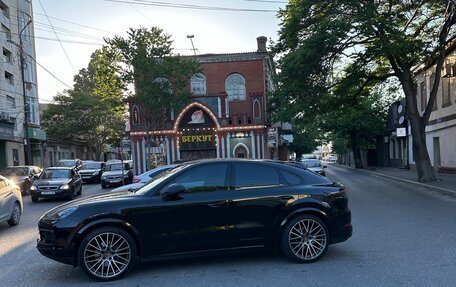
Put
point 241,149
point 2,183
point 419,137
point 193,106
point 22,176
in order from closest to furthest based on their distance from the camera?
point 2,183 → point 419,137 → point 22,176 → point 241,149 → point 193,106

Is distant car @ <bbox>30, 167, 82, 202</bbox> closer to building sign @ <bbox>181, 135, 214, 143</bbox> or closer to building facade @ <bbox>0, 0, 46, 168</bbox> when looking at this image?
building facade @ <bbox>0, 0, 46, 168</bbox>

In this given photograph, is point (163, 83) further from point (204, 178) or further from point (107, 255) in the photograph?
point (107, 255)

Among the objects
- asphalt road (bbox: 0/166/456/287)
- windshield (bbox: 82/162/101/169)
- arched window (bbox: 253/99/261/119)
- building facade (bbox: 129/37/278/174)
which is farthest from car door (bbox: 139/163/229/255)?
arched window (bbox: 253/99/261/119)

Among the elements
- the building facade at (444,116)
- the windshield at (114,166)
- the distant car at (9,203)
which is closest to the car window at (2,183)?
the distant car at (9,203)

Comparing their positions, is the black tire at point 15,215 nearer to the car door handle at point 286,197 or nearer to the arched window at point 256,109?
the car door handle at point 286,197

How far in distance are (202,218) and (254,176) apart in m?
1.04

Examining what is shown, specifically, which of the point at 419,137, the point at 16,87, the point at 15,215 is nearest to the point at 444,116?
the point at 419,137

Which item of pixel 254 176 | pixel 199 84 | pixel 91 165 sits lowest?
pixel 91 165

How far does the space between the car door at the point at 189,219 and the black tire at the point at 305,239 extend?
3.23 feet

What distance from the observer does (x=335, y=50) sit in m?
18.6

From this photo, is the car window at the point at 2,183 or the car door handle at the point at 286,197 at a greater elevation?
the car window at the point at 2,183

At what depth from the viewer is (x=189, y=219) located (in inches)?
238

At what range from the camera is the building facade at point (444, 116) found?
78.7 feet

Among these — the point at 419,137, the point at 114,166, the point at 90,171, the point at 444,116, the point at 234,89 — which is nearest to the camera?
the point at 419,137
